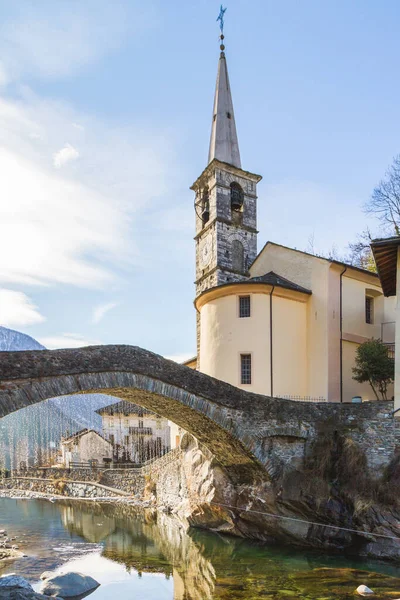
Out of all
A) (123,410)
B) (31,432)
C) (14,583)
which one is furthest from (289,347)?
(31,432)

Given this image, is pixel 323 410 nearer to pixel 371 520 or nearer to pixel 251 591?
pixel 371 520

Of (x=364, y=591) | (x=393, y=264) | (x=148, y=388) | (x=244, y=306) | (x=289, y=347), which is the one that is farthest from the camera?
(x=244, y=306)

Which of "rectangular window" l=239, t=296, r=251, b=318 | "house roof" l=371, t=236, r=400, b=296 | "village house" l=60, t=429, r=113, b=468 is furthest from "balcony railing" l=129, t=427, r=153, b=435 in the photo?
"house roof" l=371, t=236, r=400, b=296

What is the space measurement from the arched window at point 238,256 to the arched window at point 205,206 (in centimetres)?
240

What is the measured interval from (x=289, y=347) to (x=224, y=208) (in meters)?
9.81

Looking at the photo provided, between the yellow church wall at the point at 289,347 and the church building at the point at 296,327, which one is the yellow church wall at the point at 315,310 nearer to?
the church building at the point at 296,327

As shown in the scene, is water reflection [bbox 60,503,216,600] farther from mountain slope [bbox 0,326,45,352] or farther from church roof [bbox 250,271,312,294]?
mountain slope [bbox 0,326,45,352]

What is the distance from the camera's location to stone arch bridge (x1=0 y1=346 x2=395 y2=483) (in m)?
11.4

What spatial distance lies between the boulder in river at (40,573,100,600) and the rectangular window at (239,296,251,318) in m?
10.3

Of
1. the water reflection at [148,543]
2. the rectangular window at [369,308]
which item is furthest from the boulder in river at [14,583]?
the rectangular window at [369,308]

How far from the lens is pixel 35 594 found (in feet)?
29.6

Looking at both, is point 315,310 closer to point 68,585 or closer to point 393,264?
point 393,264

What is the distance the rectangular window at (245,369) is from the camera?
18.4 m

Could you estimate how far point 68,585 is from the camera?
402 inches
